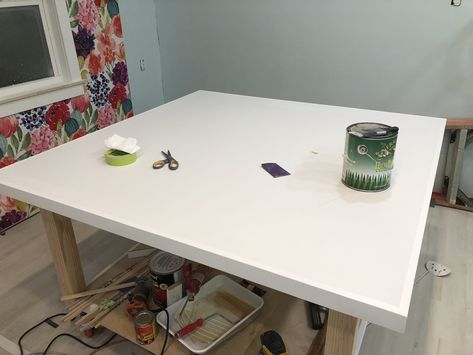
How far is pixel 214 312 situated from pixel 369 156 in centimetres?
79

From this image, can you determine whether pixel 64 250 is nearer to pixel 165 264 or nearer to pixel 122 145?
pixel 165 264

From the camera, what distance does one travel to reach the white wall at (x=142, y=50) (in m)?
2.96

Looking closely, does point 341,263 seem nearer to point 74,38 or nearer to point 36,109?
point 36,109

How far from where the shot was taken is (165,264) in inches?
58.7

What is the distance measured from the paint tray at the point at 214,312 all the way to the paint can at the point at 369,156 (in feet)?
2.04

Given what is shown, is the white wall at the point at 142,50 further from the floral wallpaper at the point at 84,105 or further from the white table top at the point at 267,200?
the white table top at the point at 267,200

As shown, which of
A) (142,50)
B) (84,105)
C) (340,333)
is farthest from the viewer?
(142,50)

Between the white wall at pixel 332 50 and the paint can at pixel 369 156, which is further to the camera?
the white wall at pixel 332 50

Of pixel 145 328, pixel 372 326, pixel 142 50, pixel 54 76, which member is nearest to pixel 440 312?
pixel 372 326

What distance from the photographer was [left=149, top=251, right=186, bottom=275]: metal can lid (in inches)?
56.9

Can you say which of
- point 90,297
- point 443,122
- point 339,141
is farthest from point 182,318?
point 443,122

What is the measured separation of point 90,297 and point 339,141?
1102 mm

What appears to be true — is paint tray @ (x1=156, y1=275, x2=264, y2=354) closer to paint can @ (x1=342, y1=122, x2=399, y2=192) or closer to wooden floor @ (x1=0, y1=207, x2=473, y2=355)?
wooden floor @ (x1=0, y1=207, x2=473, y2=355)

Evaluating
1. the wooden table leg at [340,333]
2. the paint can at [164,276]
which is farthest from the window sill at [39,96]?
the wooden table leg at [340,333]
